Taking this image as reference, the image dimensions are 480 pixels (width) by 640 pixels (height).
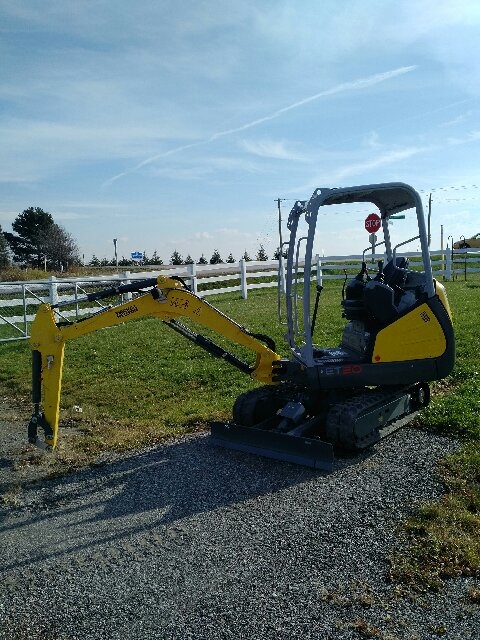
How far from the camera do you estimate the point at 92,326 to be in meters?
6.90

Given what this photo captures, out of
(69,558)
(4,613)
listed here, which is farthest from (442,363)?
(4,613)

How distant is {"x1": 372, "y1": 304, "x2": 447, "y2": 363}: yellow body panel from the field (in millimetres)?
963

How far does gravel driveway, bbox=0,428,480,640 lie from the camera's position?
3869 millimetres

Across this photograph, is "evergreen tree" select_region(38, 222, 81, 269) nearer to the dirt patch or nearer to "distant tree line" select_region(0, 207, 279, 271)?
"distant tree line" select_region(0, 207, 279, 271)

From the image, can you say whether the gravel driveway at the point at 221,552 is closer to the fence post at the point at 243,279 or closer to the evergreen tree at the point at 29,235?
the fence post at the point at 243,279

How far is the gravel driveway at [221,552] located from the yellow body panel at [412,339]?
98 centimetres

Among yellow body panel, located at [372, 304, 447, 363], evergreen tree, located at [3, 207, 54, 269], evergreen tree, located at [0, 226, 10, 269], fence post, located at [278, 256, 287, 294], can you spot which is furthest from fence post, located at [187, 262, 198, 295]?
evergreen tree, located at [3, 207, 54, 269]

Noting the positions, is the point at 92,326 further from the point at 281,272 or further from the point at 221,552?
the point at 221,552

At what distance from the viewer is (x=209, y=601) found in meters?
4.11

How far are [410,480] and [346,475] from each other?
0.59 metres

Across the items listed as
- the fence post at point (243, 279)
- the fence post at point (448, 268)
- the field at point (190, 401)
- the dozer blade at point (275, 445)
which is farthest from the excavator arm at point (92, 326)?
the fence post at point (448, 268)

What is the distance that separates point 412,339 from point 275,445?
1937 mm

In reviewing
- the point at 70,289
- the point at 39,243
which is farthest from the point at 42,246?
the point at 70,289

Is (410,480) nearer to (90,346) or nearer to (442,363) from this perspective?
(442,363)
